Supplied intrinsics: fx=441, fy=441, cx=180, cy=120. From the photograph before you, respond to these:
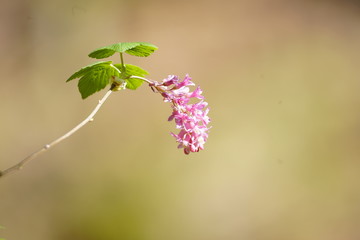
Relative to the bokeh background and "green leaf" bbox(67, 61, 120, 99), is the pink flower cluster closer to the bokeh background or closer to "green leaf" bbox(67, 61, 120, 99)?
"green leaf" bbox(67, 61, 120, 99)

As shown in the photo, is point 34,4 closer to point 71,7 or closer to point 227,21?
point 71,7

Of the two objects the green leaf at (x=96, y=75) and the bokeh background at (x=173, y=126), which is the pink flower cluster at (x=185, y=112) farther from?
the bokeh background at (x=173, y=126)

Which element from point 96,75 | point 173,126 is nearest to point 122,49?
point 96,75

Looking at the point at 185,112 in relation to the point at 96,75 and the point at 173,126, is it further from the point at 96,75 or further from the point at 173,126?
the point at 173,126

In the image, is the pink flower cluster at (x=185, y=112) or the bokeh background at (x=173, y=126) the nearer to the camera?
the pink flower cluster at (x=185, y=112)

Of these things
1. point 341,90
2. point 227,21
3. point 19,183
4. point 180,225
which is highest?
point 227,21

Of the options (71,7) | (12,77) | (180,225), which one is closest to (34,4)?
(71,7)

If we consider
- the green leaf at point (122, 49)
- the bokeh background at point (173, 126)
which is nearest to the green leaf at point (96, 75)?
the green leaf at point (122, 49)

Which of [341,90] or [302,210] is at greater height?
[341,90]
